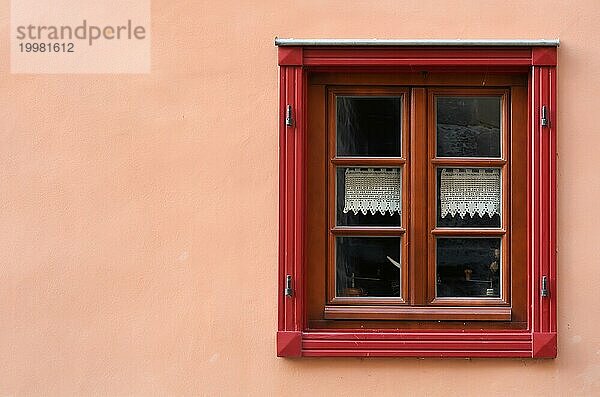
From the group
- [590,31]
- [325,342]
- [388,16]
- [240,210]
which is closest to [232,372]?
[325,342]

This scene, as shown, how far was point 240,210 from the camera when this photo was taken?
5.00 m

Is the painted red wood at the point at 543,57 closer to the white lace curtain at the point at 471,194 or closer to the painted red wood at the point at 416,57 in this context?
the painted red wood at the point at 416,57

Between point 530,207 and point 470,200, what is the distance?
0.32 metres

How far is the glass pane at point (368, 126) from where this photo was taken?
5117mm

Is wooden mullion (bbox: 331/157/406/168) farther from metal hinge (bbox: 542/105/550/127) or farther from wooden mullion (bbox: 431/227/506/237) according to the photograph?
metal hinge (bbox: 542/105/550/127)

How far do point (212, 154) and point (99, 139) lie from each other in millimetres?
618

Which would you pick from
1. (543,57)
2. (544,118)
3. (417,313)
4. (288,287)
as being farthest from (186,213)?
(543,57)

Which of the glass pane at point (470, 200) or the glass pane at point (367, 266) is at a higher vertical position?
the glass pane at point (470, 200)

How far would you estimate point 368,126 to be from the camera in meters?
5.13

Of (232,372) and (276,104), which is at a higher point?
(276,104)

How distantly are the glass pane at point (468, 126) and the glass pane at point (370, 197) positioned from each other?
32 cm

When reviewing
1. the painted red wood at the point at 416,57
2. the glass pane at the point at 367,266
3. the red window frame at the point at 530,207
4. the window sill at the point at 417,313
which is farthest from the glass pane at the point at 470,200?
the painted red wood at the point at 416,57

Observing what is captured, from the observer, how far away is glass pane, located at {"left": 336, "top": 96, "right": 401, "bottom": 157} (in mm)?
5117

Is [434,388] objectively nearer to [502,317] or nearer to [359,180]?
[502,317]
